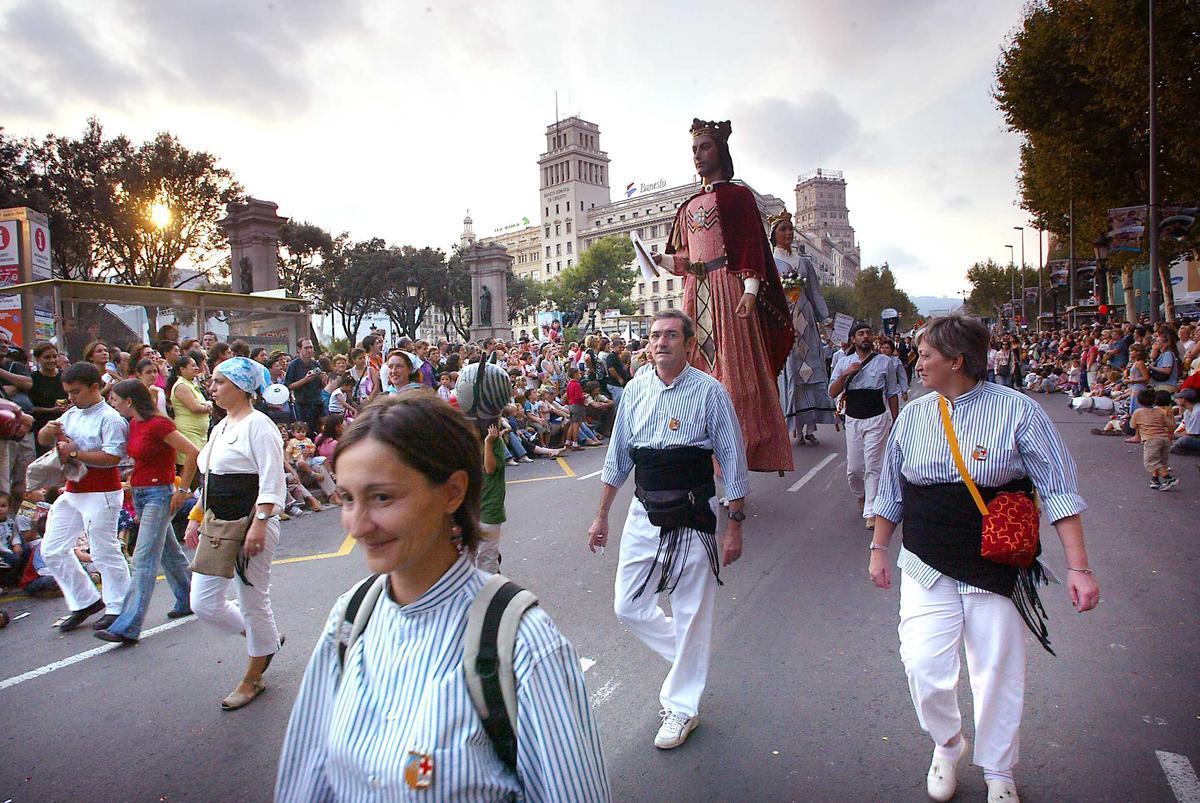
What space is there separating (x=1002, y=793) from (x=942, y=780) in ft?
0.73

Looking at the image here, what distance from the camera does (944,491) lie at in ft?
9.53

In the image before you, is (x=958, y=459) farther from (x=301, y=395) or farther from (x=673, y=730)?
(x=301, y=395)

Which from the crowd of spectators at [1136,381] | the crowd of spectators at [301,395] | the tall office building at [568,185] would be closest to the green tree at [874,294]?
the tall office building at [568,185]

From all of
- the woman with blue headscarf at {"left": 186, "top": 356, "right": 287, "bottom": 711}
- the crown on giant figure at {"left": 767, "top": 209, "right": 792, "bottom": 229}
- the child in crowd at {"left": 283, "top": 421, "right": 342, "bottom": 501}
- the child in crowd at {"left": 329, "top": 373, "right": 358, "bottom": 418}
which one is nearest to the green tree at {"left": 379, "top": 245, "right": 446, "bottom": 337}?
the child in crowd at {"left": 329, "top": 373, "right": 358, "bottom": 418}

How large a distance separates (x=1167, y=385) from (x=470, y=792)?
1628 centimetres

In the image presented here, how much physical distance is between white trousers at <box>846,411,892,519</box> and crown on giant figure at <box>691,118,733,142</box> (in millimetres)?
3151

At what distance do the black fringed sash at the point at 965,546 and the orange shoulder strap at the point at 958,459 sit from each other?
0.02 meters

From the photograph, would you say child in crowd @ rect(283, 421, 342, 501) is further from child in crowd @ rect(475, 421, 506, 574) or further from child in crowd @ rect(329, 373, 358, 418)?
child in crowd @ rect(475, 421, 506, 574)

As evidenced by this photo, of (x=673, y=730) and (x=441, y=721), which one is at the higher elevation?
(x=441, y=721)

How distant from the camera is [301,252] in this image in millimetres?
48250

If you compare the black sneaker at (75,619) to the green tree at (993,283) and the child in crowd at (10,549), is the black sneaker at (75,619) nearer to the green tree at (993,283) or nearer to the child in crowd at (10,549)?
the child in crowd at (10,549)

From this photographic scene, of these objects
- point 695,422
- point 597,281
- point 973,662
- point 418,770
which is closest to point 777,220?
point 695,422

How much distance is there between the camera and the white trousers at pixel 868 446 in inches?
283

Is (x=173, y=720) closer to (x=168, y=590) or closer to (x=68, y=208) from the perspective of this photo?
(x=168, y=590)
